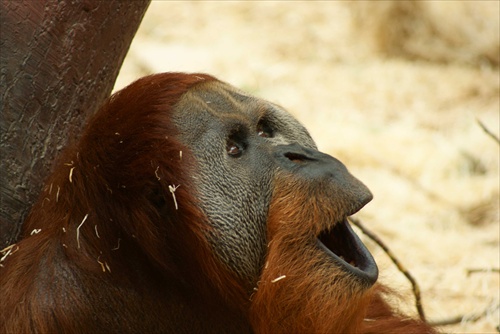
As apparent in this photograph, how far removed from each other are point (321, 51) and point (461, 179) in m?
3.25

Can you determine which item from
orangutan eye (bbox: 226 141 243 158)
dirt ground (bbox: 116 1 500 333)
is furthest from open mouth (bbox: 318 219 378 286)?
dirt ground (bbox: 116 1 500 333)

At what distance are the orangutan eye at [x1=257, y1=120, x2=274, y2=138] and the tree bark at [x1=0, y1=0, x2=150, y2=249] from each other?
29.7 inches

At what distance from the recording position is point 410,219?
557 cm

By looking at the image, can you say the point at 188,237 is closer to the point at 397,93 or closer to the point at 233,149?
the point at 233,149

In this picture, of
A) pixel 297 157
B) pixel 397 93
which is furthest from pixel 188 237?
pixel 397 93

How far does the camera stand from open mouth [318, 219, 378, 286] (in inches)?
103

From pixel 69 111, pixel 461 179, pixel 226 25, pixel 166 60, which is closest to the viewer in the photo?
pixel 69 111

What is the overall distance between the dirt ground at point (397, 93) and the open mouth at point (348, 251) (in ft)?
3.13

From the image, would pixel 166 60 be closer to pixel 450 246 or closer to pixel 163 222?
pixel 450 246

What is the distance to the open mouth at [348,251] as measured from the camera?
261cm

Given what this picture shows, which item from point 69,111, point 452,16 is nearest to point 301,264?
point 69,111

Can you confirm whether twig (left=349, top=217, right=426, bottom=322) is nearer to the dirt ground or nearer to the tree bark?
the dirt ground

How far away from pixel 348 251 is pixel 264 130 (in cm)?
50

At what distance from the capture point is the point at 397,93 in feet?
25.0
